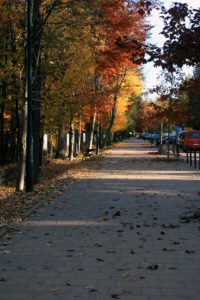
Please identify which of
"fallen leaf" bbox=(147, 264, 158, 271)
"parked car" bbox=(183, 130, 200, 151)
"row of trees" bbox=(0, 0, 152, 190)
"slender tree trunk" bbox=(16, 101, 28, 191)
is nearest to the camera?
"fallen leaf" bbox=(147, 264, 158, 271)

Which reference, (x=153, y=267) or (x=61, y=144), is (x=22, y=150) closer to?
(x=153, y=267)

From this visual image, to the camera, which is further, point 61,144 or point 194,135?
point 194,135

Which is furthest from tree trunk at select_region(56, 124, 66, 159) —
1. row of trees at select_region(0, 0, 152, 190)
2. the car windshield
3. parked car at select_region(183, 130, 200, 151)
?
the car windshield

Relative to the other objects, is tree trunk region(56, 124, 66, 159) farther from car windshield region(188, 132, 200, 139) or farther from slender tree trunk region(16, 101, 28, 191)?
slender tree trunk region(16, 101, 28, 191)

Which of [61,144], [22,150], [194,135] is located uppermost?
[194,135]

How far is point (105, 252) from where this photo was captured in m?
7.79

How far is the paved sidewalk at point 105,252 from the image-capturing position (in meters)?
5.98

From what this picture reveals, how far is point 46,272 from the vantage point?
21.9 feet

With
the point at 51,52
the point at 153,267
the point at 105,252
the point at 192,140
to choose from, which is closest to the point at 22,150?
the point at 51,52

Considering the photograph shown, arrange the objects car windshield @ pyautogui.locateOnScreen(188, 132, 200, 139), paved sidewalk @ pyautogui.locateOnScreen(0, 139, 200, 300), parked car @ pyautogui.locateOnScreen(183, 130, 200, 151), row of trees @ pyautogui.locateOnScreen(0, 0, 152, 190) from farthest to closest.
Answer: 1. car windshield @ pyautogui.locateOnScreen(188, 132, 200, 139)
2. parked car @ pyautogui.locateOnScreen(183, 130, 200, 151)
3. row of trees @ pyautogui.locateOnScreen(0, 0, 152, 190)
4. paved sidewalk @ pyautogui.locateOnScreen(0, 139, 200, 300)

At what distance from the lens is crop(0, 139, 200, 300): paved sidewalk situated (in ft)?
19.6

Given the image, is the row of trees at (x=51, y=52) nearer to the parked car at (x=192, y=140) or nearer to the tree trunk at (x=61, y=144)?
the tree trunk at (x=61, y=144)

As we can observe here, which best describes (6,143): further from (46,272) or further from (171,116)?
(46,272)

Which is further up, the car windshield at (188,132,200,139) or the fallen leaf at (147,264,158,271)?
the car windshield at (188,132,200,139)
